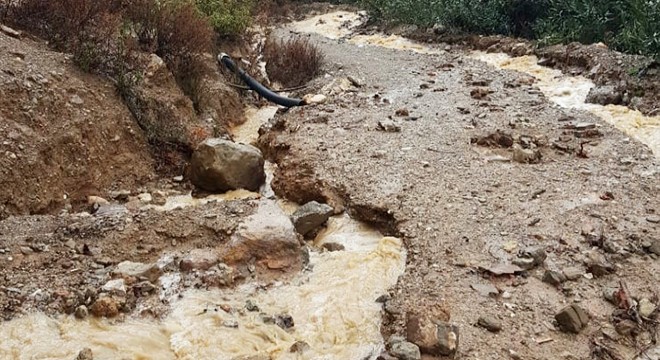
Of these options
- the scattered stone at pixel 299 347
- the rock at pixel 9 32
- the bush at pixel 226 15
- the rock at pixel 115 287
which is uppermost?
the rock at pixel 9 32

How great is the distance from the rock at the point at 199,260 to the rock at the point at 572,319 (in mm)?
2714

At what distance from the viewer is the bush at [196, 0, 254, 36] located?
11.4 metres

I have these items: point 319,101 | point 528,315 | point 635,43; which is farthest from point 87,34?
point 635,43

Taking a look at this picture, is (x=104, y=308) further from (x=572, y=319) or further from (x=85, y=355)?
(x=572, y=319)

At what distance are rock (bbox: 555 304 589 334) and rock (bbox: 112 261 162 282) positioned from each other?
305 centimetres

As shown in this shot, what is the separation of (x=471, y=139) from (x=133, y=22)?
5192 mm

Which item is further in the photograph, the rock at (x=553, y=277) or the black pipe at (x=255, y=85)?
the black pipe at (x=255, y=85)

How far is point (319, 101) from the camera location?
9742mm

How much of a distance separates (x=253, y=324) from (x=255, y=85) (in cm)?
697

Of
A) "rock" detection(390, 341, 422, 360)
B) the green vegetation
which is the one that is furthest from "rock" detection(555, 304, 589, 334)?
the green vegetation

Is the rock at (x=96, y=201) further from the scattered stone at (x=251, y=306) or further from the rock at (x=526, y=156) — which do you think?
the rock at (x=526, y=156)

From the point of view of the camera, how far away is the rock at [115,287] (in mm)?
4273

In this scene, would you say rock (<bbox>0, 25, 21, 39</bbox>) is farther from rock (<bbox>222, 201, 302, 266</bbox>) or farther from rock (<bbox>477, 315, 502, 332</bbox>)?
rock (<bbox>477, 315, 502, 332</bbox>)

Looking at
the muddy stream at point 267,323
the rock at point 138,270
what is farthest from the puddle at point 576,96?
the rock at point 138,270
